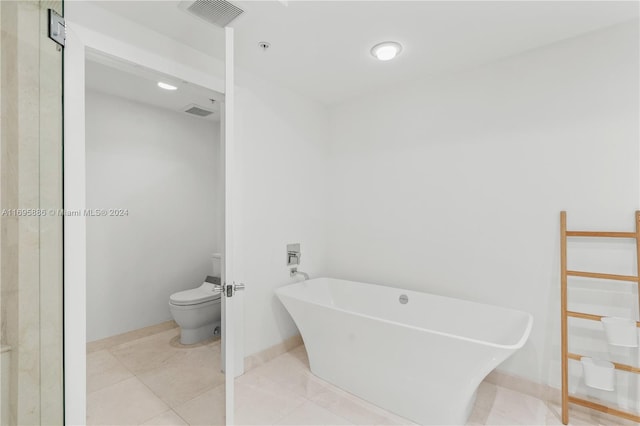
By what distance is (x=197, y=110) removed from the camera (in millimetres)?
3242

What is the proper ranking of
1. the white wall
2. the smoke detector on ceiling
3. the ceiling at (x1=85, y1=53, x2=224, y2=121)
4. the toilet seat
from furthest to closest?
1. the smoke detector on ceiling
2. the white wall
3. the toilet seat
4. the ceiling at (x1=85, y1=53, x2=224, y2=121)

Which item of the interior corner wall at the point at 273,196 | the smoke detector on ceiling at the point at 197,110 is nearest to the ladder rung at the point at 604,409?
the interior corner wall at the point at 273,196

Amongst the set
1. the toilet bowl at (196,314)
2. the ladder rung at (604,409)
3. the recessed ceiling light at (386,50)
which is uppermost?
the recessed ceiling light at (386,50)

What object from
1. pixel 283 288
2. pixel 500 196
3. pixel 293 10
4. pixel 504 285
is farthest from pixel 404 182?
pixel 293 10

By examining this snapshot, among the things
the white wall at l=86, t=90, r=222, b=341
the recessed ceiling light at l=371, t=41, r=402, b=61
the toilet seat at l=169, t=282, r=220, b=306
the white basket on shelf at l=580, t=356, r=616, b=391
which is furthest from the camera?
the white wall at l=86, t=90, r=222, b=341

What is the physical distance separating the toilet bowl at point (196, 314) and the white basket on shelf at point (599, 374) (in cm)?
264

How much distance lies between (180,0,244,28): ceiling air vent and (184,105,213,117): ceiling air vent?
146cm

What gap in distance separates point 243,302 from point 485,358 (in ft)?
5.61

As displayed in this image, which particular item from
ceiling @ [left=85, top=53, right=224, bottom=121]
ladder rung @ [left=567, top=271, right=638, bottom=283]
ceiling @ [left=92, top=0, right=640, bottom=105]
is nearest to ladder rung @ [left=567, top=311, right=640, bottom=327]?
ladder rung @ [left=567, top=271, right=638, bottom=283]

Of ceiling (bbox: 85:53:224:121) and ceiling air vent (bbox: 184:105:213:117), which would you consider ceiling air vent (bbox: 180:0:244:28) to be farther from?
ceiling air vent (bbox: 184:105:213:117)

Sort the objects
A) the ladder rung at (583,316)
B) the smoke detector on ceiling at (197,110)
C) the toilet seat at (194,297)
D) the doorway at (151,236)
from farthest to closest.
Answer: the smoke detector on ceiling at (197,110) < the toilet seat at (194,297) < the doorway at (151,236) < the ladder rung at (583,316)

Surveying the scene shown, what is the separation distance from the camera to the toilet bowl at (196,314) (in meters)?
2.77

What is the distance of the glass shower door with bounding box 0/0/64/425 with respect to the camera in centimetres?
89

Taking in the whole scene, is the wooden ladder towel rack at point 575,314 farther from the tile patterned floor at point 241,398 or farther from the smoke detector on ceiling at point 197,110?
the smoke detector on ceiling at point 197,110
